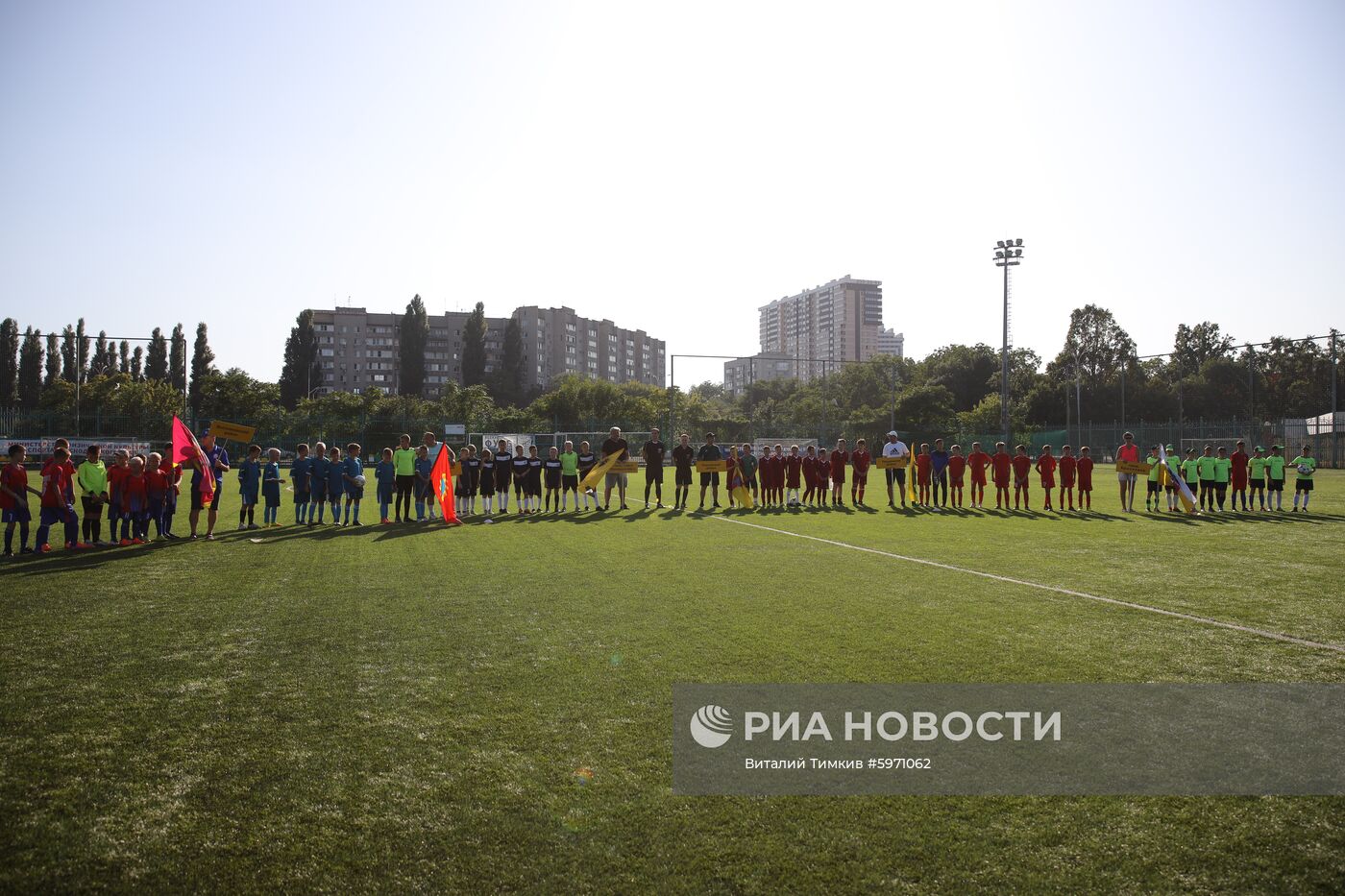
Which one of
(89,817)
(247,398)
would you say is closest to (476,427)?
(247,398)

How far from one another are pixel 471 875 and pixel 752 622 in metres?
4.62

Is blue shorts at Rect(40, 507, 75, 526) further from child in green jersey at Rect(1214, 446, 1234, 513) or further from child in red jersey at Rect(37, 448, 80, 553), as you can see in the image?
child in green jersey at Rect(1214, 446, 1234, 513)

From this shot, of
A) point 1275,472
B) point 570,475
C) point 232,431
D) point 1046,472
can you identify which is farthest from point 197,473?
point 1275,472

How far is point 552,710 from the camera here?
5301 mm

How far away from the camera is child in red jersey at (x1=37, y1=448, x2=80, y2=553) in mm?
13414

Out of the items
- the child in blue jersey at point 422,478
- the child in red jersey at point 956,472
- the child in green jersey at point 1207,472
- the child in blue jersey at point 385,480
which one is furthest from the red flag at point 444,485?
the child in green jersey at point 1207,472

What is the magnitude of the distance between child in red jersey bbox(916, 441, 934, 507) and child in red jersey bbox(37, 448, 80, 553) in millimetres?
19615

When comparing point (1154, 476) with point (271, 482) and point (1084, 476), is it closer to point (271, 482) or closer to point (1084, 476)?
point (1084, 476)

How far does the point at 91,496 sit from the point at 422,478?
6384 mm

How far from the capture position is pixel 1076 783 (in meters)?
4.22

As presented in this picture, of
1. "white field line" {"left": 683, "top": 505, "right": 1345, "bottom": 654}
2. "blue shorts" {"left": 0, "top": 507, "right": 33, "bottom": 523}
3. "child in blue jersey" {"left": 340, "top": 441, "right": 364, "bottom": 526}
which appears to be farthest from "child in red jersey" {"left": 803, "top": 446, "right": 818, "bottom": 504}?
"blue shorts" {"left": 0, "top": 507, "right": 33, "bottom": 523}

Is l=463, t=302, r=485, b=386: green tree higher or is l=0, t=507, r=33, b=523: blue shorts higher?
l=463, t=302, r=485, b=386: green tree

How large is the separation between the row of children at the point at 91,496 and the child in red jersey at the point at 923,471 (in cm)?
1829

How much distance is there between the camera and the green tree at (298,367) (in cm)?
10331
